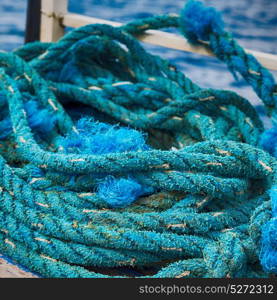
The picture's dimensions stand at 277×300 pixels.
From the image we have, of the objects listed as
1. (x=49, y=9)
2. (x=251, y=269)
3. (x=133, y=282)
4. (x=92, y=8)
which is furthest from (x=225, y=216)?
(x=92, y=8)

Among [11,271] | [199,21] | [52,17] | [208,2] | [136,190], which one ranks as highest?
[199,21]

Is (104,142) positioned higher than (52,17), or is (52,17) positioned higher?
(52,17)

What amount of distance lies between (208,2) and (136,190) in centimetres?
527

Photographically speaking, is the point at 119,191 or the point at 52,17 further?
the point at 52,17

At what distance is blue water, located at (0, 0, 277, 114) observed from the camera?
362 centimetres

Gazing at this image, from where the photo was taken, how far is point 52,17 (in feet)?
6.72

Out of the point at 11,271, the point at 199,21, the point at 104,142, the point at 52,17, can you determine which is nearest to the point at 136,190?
the point at 104,142

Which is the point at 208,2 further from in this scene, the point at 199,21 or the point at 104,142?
the point at 104,142

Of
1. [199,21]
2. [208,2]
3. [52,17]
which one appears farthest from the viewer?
[208,2]

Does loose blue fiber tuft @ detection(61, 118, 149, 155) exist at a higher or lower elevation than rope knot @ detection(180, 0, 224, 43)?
lower

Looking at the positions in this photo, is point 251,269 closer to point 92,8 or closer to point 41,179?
point 41,179

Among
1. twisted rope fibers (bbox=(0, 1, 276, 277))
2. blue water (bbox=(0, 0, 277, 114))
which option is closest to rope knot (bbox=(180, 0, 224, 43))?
twisted rope fibers (bbox=(0, 1, 276, 277))

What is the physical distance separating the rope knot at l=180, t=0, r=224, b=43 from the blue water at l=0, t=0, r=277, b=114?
1.43 meters

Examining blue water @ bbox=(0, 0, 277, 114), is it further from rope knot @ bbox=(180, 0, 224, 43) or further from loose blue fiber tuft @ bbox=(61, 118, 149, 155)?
loose blue fiber tuft @ bbox=(61, 118, 149, 155)
